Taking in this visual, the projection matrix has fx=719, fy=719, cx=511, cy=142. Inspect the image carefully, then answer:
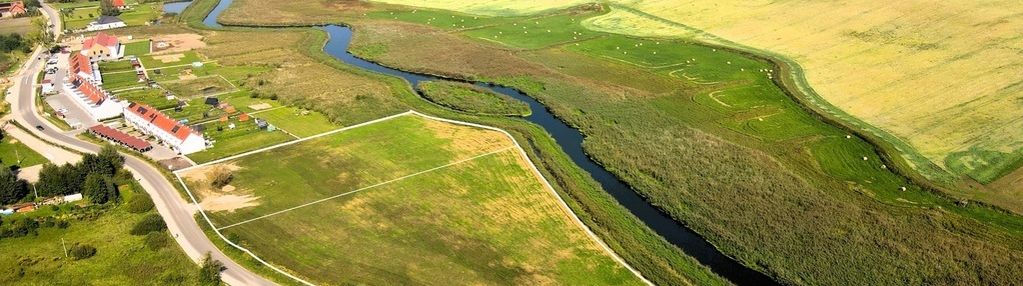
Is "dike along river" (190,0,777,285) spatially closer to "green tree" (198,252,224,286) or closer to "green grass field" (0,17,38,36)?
"green tree" (198,252,224,286)

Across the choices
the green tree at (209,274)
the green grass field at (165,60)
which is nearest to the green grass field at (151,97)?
the green grass field at (165,60)

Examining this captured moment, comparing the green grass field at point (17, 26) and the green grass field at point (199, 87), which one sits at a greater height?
the green grass field at point (17, 26)

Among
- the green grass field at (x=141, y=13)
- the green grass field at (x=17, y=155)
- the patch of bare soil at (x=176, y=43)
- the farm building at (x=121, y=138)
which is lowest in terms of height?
the green grass field at (x=17, y=155)

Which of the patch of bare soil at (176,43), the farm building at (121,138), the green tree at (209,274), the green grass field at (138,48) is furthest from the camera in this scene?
the patch of bare soil at (176,43)

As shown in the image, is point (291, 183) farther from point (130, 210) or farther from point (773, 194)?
point (773, 194)

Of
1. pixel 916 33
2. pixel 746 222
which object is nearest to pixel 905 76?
pixel 916 33

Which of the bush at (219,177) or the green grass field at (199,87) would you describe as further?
the green grass field at (199,87)

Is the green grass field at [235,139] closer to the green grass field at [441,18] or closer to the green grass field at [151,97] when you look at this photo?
the green grass field at [151,97]
